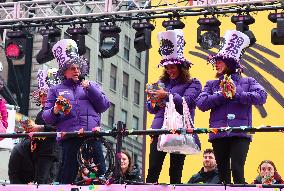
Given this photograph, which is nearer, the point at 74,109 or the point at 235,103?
the point at 235,103

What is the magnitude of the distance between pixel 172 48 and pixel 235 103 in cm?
112

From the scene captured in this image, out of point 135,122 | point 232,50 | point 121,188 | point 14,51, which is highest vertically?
point 135,122

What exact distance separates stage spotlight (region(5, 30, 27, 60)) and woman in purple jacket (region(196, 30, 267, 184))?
6.86 meters

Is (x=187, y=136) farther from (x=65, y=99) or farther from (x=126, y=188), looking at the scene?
(x=65, y=99)

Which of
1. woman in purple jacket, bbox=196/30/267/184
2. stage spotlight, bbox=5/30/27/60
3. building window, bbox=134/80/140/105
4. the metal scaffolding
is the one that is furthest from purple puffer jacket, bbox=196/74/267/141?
building window, bbox=134/80/140/105

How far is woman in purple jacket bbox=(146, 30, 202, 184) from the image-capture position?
26.5ft

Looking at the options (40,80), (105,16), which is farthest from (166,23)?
(40,80)

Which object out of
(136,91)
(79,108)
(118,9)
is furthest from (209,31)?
(136,91)

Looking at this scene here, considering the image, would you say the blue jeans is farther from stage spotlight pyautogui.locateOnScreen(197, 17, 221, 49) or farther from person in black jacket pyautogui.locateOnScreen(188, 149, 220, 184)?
stage spotlight pyautogui.locateOnScreen(197, 17, 221, 49)

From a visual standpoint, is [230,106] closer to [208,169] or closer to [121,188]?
[208,169]

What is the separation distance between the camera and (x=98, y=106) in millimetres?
8297

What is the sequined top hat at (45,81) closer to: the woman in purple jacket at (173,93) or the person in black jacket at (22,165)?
the person in black jacket at (22,165)

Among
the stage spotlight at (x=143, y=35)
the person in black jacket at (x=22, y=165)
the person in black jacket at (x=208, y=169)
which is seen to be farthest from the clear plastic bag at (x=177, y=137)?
the stage spotlight at (x=143, y=35)

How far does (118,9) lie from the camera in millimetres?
13922
